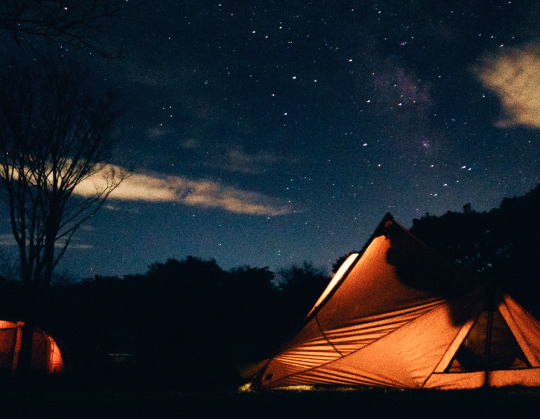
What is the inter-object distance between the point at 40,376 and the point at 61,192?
13.8ft

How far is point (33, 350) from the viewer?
7180 millimetres

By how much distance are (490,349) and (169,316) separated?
28.7ft

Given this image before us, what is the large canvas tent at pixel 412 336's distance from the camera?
4.14 meters

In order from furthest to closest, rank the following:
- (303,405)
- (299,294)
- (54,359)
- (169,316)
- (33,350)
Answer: (299,294) < (169,316) < (54,359) < (33,350) < (303,405)

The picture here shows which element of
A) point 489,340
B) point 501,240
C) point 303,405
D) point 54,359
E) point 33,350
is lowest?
point 54,359

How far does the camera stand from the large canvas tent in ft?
13.6

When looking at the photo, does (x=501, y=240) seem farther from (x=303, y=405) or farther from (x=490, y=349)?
(x=303, y=405)

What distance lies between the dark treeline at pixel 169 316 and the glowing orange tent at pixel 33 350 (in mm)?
451

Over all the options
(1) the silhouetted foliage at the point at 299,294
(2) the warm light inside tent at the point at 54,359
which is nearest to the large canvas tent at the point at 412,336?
(2) the warm light inside tent at the point at 54,359

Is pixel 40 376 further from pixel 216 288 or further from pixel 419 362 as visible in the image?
pixel 419 362

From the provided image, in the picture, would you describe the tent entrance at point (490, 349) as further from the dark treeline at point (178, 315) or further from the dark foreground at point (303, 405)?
the dark treeline at point (178, 315)

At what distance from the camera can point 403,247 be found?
16.2 ft

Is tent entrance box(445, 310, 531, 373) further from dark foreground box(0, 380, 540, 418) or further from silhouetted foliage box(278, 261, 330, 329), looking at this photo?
silhouetted foliage box(278, 261, 330, 329)

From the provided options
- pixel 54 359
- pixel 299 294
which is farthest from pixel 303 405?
pixel 299 294
